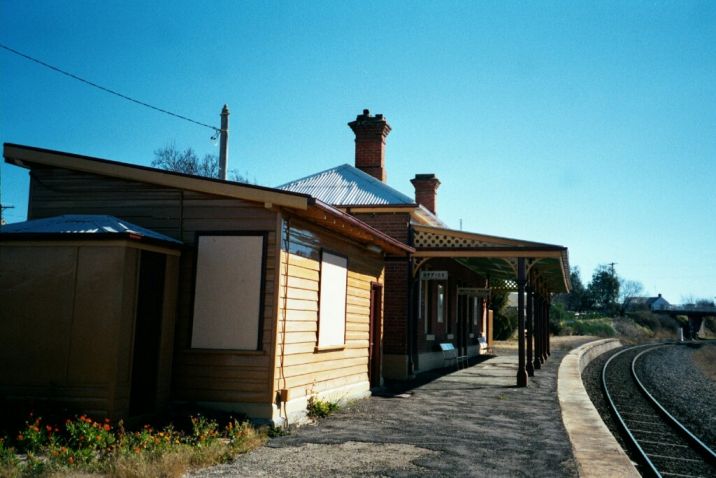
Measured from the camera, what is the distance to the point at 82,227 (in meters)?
8.23

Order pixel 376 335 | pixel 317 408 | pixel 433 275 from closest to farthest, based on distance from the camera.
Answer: pixel 317 408 → pixel 376 335 → pixel 433 275

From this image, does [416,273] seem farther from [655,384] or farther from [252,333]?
[655,384]

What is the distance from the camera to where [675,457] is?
9734mm

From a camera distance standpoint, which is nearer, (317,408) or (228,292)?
(228,292)

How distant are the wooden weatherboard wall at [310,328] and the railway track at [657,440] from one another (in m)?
4.67

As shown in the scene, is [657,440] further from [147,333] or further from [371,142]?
[371,142]

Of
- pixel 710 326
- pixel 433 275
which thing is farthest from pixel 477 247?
pixel 710 326

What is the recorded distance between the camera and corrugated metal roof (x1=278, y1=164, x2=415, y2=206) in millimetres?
16375

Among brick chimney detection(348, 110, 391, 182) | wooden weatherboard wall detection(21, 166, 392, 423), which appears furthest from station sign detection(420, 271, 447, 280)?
wooden weatherboard wall detection(21, 166, 392, 423)

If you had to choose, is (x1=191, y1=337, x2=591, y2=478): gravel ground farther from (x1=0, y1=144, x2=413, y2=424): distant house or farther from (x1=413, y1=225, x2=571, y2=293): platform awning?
(x1=413, y1=225, x2=571, y2=293): platform awning

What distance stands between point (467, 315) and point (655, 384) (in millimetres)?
6573

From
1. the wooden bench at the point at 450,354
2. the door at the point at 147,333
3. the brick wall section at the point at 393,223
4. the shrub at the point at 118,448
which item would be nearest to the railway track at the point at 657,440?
the wooden bench at the point at 450,354

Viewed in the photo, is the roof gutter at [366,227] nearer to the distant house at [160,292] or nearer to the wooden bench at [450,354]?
the distant house at [160,292]

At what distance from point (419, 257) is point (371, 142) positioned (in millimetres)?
4645
